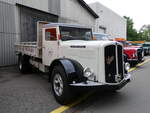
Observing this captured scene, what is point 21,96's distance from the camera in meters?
4.58

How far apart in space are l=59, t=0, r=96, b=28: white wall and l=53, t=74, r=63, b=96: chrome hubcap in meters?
10.7

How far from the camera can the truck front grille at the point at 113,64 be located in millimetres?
3823

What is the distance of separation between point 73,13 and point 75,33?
447 inches

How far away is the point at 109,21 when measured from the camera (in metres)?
31.7

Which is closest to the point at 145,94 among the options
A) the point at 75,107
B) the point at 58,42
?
the point at 75,107

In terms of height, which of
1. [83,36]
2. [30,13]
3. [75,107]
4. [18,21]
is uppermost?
[30,13]

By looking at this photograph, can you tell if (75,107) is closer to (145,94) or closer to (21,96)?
(21,96)

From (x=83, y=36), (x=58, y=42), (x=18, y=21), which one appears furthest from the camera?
(x=18, y=21)

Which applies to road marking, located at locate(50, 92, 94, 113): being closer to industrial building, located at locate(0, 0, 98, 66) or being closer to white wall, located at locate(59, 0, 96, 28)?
industrial building, located at locate(0, 0, 98, 66)

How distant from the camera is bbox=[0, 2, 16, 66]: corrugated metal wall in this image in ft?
31.3

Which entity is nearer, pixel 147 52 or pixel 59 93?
pixel 59 93

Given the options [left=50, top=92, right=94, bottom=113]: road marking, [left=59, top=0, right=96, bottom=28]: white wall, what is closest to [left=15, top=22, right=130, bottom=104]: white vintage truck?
[left=50, top=92, right=94, bottom=113]: road marking

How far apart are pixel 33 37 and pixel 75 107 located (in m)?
9.12

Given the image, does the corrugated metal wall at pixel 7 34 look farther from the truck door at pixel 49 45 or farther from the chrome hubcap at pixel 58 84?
the chrome hubcap at pixel 58 84
